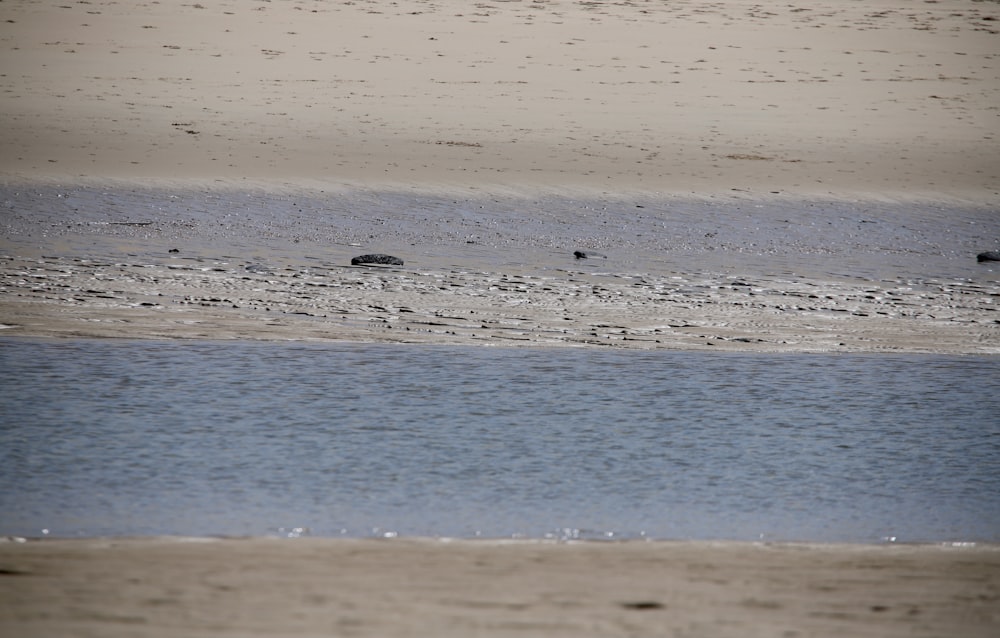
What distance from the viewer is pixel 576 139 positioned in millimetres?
12305

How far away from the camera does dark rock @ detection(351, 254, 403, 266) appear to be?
8477 mm

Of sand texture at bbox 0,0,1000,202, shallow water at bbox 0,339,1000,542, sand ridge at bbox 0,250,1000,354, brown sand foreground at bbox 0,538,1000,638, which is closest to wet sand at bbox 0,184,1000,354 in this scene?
sand ridge at bbox 0,250,1000,354

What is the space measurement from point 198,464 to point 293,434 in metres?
0.51

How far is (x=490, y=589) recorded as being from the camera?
3.25m

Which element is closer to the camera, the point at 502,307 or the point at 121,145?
the point at 502,307

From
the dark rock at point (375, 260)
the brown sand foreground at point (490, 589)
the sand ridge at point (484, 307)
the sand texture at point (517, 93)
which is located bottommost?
the sand ridge at point (484, 307)

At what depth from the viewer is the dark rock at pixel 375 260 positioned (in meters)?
8.48

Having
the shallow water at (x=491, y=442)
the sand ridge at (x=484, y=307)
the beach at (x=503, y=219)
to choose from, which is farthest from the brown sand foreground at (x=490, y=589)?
the sand ridge at (x=484, y=307)

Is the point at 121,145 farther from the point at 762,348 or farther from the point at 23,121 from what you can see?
the point at 762,348

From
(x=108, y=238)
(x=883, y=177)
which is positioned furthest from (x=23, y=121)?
(x=883, y=177)

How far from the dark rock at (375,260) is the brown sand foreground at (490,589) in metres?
4.90

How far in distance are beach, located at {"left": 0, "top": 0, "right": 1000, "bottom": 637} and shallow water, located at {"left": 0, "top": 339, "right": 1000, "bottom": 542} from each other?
278 millimetres

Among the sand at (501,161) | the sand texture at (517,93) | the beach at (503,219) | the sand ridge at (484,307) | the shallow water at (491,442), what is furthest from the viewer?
the sand texture at (517,93)

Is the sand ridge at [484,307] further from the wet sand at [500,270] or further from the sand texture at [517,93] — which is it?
the sand texture at [517,93]
